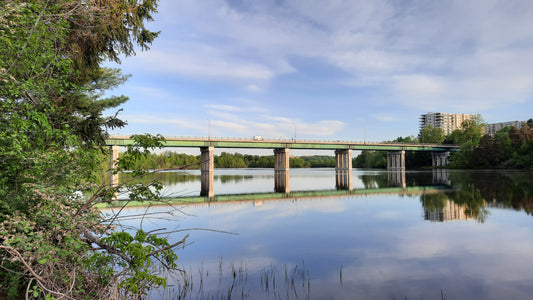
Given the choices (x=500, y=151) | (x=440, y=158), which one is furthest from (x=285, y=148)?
(x=440, y=158)

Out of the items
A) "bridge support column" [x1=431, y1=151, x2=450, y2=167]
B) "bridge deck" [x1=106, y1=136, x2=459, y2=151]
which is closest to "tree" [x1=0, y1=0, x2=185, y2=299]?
"bridge deck" [x1=106, y1=136, x2=459, y2=151]

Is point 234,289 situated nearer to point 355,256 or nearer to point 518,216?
point 355,256

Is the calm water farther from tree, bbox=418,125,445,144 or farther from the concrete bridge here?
tree, bbox=418,125,445,144

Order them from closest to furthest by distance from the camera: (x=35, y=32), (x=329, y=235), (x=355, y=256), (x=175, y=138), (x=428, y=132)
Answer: (x=35, y=32), (x=355, y=256), (x=329, y=235), (x=175, y=138), (x=428, y=132)

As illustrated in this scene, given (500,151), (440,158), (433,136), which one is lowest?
(440,158)

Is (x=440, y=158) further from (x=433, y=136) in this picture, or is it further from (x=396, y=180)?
(x=396, y=180)

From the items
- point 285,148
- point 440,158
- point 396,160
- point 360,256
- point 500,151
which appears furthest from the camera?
point 440,158

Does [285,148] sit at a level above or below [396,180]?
above

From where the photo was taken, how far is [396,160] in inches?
5768

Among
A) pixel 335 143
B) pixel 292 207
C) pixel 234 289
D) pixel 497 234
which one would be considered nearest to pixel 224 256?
pixel 234 289

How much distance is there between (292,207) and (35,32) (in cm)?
2588

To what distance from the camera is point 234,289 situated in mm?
9812

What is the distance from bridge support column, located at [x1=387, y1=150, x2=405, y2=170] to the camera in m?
138

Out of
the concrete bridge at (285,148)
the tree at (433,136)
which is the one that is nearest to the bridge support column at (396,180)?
the concrete bridge at (285,148)
